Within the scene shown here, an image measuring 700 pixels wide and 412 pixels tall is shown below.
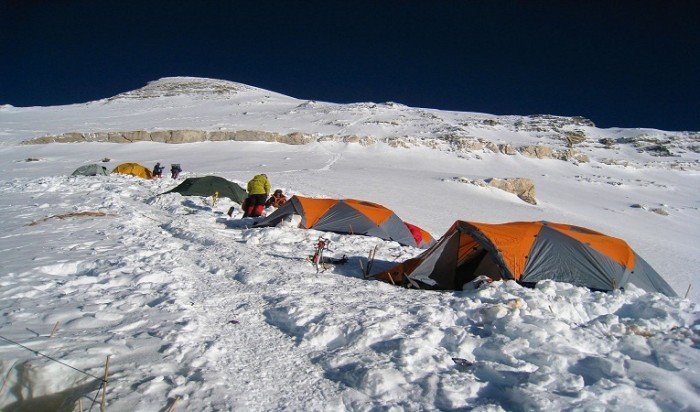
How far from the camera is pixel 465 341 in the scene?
14.4 ft

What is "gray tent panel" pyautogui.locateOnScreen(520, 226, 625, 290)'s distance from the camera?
6676 mm

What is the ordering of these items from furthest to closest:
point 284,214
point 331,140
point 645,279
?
1. point 331,140
2. point 284,214
3. point 645,279

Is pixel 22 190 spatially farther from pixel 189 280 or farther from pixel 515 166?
pixel 515 166

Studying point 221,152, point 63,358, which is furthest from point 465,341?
point 221,152

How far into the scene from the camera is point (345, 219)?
36.4ft

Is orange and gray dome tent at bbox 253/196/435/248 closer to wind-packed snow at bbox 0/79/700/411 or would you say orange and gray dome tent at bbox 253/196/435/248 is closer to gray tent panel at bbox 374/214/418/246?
gray tent panel at bbox 374/214/418/246

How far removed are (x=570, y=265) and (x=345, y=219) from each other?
5691 mm

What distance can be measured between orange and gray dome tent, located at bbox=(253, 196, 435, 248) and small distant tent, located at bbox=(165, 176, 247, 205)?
4.70 meters

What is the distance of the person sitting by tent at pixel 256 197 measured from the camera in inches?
488

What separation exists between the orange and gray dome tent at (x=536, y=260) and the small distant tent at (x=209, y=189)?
9.56 meters

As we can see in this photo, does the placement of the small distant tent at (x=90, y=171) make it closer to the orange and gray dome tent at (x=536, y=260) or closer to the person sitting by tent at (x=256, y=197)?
the person sitting by tent at (x=256, y=197)

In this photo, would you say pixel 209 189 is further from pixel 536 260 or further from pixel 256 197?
pixel 536 260

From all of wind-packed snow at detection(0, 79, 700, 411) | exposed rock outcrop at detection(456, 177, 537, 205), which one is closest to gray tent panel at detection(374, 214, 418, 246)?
wind-packed snow at detection(0, 79, 700, 411)

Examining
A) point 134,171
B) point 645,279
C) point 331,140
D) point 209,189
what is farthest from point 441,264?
point 331,140
